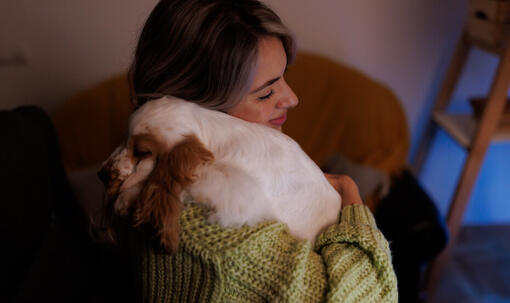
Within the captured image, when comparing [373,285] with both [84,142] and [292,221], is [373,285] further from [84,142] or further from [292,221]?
[84,142]

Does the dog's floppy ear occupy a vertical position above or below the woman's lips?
below

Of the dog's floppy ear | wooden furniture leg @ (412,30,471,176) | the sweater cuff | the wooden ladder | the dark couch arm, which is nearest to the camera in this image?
the dog's floppy ear

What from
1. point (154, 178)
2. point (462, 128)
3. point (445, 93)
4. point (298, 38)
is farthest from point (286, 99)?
point (445, 93)

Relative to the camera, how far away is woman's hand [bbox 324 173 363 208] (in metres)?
0.79

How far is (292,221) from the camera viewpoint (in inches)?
26.9

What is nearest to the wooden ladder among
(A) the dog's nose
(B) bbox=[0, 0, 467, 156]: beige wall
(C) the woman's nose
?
(B) bbox=[0, 0, 467, 156]: beige wall

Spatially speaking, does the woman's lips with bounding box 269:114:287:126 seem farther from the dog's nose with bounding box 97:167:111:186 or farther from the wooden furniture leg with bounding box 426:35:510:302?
the wooden furniture leg with bounding box 426:35:510:302

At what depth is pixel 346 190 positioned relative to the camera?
0.81 meters

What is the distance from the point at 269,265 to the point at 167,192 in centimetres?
19

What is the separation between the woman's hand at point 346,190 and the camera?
0.79 metres

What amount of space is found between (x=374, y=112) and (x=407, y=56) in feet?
1.32

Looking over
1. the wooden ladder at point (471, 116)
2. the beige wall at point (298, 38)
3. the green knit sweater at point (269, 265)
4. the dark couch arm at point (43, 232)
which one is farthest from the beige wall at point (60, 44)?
the wooden ladder at point (471, 116)

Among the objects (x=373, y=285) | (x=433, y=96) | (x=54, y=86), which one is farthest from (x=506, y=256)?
(x=54, y=86)

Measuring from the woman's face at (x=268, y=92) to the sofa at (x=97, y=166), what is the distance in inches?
4.2
